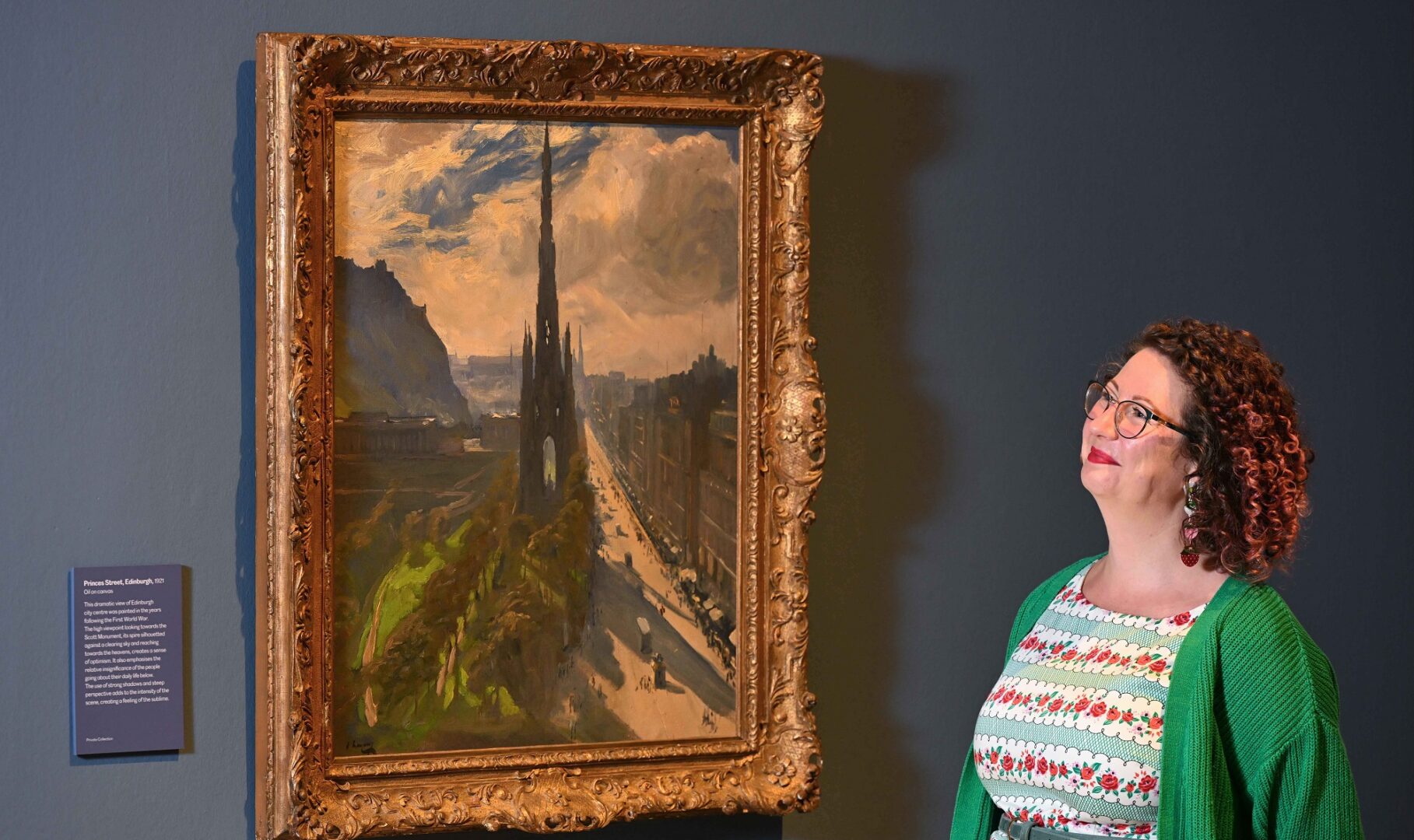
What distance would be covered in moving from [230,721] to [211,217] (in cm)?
95

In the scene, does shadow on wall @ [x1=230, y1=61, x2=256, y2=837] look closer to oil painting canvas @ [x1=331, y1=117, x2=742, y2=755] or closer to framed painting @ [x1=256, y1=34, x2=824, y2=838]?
framed painting @ [x1=256, y1=34, x2=824, y2=838]

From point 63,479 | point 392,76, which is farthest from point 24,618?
point 392,76

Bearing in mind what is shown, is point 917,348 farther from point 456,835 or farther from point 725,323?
point 456,835

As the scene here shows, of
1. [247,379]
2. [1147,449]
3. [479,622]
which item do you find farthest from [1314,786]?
[247,379]

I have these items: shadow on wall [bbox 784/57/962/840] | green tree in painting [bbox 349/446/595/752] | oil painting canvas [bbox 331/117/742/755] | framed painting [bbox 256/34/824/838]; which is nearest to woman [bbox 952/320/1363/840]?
shadow on wall [bbox 784/57/962/840]

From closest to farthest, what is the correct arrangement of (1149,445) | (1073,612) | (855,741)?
1. (1149,445)
2. (1073,612)
3. (855,741)

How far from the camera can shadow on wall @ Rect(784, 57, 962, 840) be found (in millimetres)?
2537

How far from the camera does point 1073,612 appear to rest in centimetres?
219

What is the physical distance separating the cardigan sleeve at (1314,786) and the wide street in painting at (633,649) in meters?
1.02

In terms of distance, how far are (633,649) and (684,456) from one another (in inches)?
15.4

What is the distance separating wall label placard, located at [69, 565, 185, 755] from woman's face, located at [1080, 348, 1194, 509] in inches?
66.4

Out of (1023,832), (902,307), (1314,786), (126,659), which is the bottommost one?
(1023,832)

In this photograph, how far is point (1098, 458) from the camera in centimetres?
210
